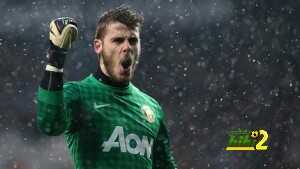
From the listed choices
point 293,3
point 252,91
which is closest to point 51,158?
point 252,91

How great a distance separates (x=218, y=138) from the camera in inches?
878

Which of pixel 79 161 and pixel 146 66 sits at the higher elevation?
pixel 79 161

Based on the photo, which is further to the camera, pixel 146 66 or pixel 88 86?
pixel 146 66

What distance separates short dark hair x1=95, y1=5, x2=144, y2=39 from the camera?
4098 mm

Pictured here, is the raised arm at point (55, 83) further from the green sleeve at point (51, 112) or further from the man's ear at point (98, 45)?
the man's ear at point (98, 45)

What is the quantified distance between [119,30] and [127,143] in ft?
2.18

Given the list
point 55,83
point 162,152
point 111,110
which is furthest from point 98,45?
point 162,152

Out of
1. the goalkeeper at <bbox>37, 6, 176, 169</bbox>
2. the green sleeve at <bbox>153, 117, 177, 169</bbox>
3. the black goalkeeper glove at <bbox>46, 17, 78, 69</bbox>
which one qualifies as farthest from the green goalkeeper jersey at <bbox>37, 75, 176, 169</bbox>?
the black goalkeeper glove at <bbox>46, 17, 78, 69</bbox>

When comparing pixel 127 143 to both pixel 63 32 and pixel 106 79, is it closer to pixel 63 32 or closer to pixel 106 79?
pixel 106 79

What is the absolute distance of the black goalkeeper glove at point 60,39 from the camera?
3502 mm

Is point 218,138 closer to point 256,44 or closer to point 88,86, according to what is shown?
point 256,44

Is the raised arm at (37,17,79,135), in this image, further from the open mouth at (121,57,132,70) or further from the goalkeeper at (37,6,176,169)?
the open mouth at (121,57,132,70)

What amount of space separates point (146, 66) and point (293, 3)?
483cm

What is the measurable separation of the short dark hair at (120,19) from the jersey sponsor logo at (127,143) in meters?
0.60
